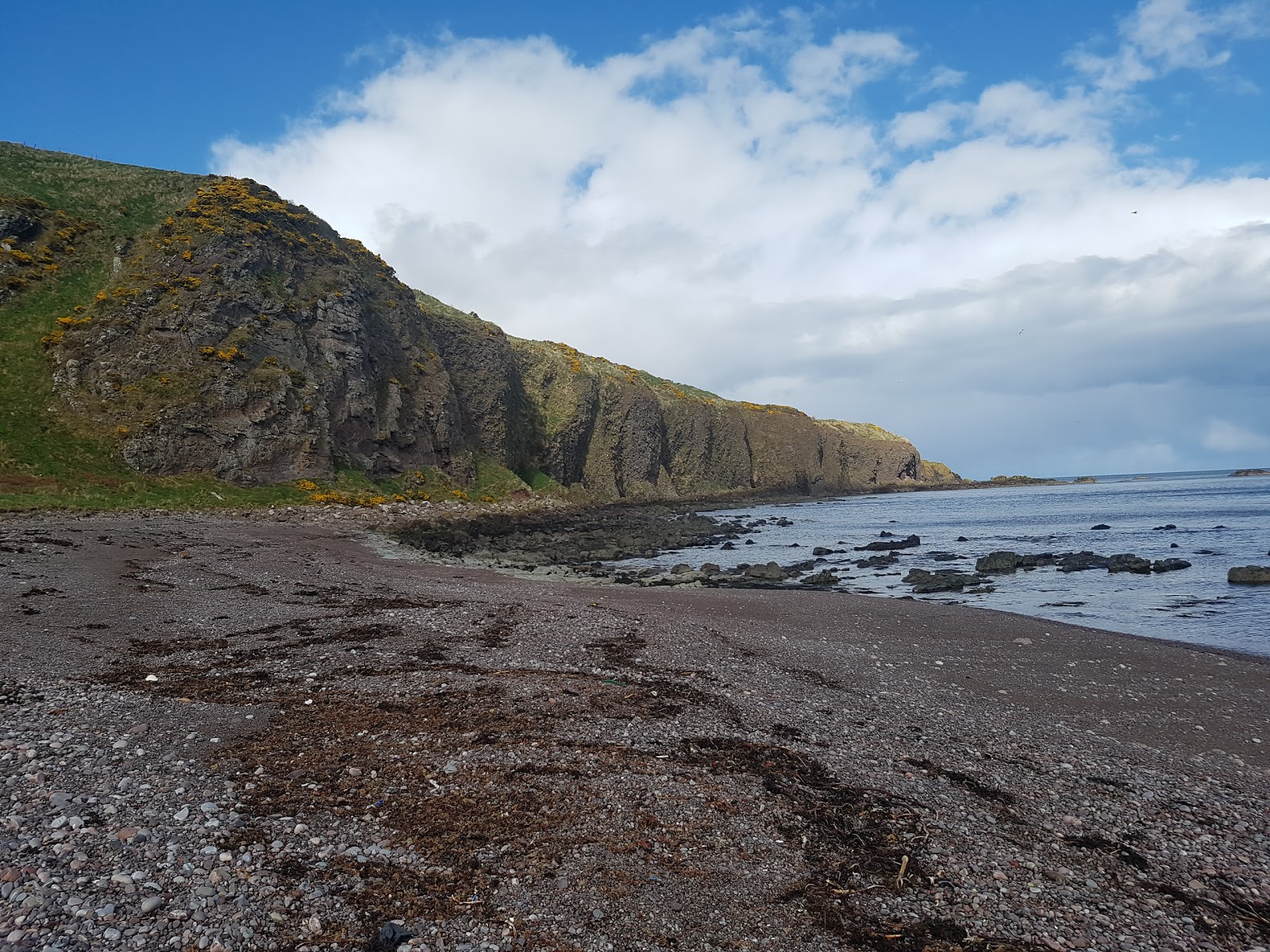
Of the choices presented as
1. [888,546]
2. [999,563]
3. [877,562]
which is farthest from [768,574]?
[888,546]

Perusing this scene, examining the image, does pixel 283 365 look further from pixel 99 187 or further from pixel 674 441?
pixel 674 441

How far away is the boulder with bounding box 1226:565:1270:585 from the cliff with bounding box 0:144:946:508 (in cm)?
5205

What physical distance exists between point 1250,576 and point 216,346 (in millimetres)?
59728

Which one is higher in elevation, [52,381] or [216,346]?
[216,346]

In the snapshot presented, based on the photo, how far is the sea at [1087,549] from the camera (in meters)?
21.5

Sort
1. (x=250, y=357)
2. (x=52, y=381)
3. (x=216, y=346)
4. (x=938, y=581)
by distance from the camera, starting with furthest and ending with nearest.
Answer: (x=250, y=357) < (x=216, y=346) < (x=52, y=381) < (x=938, y=581)

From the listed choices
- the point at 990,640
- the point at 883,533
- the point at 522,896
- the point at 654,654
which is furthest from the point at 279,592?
the point at 883,533

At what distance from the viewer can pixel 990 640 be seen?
1788 cm

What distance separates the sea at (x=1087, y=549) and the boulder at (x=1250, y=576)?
45cm

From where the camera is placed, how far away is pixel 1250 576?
26188 millimetres

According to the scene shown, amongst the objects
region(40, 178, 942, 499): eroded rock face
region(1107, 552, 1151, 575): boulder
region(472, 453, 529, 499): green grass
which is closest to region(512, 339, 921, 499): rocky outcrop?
region(40, 178, 942, 499): eroded rock face

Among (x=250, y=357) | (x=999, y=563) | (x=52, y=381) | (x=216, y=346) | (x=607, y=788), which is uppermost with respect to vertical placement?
(x=216, y=346)

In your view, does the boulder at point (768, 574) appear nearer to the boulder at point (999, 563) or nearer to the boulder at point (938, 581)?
the boulder at point (938, 581)

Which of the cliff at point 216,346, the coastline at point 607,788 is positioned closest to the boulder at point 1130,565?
the coastline at point 607,788
